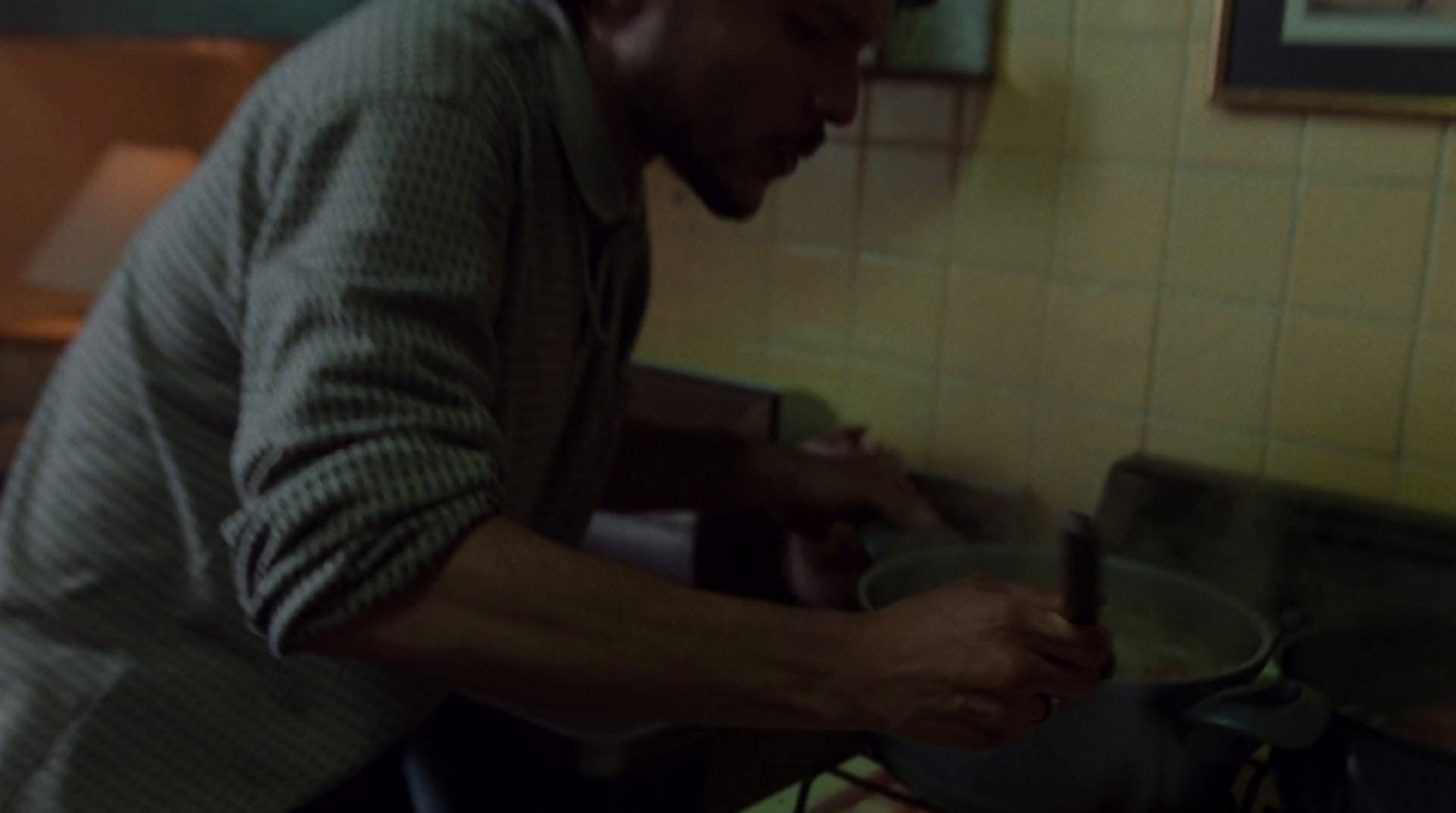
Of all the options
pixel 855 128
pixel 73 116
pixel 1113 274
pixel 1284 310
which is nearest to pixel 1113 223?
pixel 1113 274

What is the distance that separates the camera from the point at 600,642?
2.21ft

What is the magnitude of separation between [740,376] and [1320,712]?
746 millimetres

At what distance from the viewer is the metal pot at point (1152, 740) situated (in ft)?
2.35

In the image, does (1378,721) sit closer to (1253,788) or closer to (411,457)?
(1253,788)

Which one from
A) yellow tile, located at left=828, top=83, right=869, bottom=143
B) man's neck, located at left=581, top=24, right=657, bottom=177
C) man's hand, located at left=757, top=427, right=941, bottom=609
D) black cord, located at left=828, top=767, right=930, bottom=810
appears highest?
man's neck, located at left=581, top=24, right=657, bottom=177

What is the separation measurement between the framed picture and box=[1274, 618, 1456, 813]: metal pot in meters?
0.34

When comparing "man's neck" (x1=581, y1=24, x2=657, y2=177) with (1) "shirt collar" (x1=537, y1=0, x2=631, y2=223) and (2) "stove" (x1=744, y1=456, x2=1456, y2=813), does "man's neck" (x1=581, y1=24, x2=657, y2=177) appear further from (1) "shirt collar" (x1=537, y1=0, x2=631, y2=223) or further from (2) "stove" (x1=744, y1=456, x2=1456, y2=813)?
(2) "stove" (x1=744, y1=456, x2=1456, y2=813)

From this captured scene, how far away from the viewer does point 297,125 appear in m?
0.73

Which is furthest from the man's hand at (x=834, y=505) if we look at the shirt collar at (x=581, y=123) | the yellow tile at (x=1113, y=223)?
the shirt collar at (x=581, y=123)

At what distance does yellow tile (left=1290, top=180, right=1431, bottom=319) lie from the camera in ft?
3.19

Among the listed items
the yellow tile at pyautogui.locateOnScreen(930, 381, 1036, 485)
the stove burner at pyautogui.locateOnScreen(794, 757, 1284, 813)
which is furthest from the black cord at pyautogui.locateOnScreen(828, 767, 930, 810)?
the yellow tile at pyautogui.locateOnScreen(930, 381, 1036, 485)

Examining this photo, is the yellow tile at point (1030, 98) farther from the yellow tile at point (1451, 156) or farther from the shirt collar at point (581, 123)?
the shirt collar at point (581, 123)

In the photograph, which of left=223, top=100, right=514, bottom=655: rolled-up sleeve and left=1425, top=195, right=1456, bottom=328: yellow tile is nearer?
left=223, top=100, right=514, bottom=655: rolled-up sleeve

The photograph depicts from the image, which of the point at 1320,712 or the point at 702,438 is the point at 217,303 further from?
the point at 1320,712
